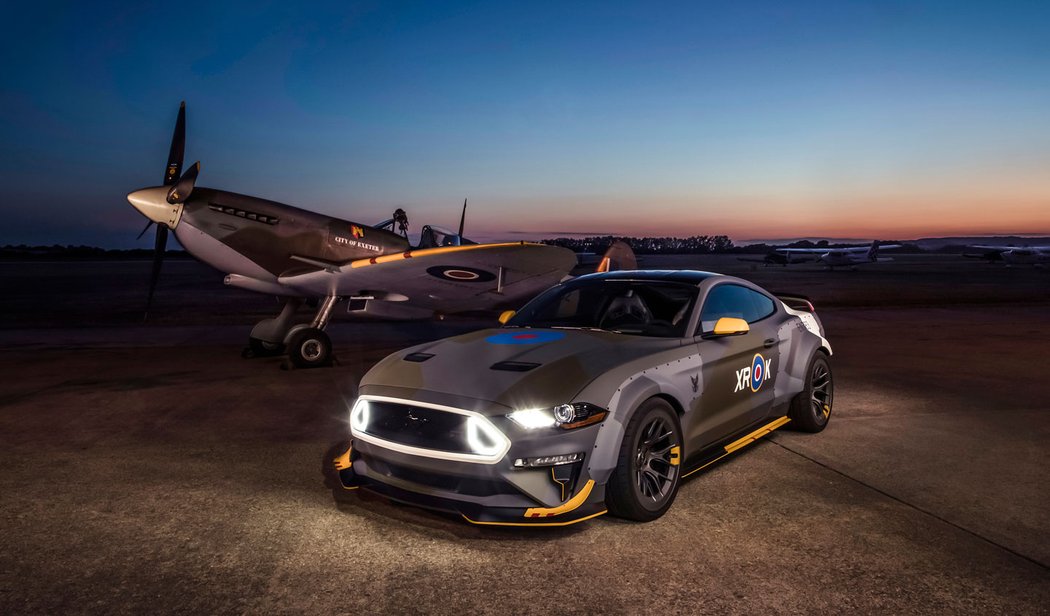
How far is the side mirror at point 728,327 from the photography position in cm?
442

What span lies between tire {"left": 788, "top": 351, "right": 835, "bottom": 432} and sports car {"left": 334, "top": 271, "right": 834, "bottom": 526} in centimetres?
55

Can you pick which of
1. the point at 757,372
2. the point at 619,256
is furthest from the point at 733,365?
the point at 619,256

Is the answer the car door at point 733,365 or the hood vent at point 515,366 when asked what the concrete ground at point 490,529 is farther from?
the hood vent at point 515,366

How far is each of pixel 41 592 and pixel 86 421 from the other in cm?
399

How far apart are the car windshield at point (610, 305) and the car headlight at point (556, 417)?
124 cm

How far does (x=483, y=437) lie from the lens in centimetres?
347

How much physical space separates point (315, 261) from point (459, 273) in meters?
2.29

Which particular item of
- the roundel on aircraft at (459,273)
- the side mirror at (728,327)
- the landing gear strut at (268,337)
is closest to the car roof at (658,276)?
the side mirror at (728,327)

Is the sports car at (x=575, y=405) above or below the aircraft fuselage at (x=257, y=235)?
below

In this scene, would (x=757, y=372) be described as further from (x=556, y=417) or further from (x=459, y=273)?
(x=459, y=273)

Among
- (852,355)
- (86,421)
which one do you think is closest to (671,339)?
(86,421)

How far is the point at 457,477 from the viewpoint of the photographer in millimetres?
3459

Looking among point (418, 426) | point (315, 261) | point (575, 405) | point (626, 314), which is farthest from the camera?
point (315, 261)

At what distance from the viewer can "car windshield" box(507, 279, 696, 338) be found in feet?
16.1
